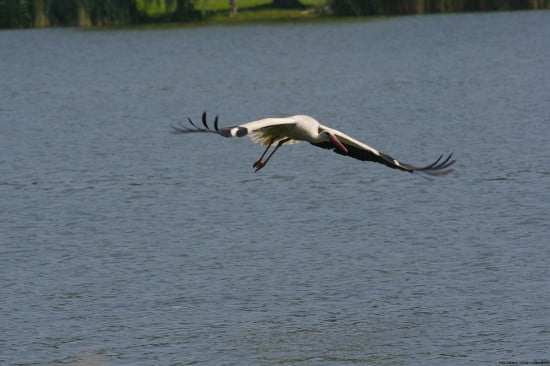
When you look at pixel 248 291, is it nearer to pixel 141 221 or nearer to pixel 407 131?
pixel 141 221

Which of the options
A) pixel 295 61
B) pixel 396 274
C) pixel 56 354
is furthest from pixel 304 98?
pixel 56 354

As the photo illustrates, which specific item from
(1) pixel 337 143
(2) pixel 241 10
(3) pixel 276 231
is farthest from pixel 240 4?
(1) pixel 337 143

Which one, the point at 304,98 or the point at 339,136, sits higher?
the point at 339,136

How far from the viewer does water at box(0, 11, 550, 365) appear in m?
15.3

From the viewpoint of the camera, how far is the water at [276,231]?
15344mm

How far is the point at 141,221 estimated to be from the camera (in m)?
22.4

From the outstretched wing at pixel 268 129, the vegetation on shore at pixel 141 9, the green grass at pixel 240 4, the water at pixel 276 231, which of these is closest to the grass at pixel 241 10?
the green grass at pixel 240 4

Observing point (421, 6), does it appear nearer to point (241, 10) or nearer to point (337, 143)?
point (241, 10)

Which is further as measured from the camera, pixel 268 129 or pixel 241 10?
pixel 241 10

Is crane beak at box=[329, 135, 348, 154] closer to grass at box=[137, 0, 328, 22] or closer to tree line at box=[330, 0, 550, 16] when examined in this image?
tree line at box=[330, 0, 550, 16]

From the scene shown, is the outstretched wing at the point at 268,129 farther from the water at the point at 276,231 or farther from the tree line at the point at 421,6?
the tree line at the point at 421,6

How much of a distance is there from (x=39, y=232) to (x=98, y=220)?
127 centimetres

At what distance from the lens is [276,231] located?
20.8 metres

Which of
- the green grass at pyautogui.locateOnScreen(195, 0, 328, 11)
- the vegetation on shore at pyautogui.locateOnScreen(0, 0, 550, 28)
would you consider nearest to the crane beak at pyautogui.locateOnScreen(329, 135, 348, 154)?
the vegetation on shore at pyautogui.locateOnScreen(0, 0, 550, 28)
